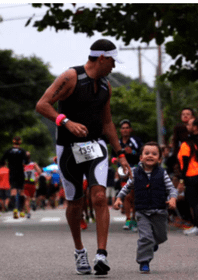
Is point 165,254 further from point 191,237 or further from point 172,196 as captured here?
point 191,237

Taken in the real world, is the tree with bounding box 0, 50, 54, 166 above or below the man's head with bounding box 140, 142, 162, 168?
above

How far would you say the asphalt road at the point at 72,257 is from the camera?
6750 mm

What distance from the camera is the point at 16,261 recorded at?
8102 mm

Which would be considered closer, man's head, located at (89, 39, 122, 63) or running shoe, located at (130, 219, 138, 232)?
man's head, located at (89, 39, 122, 63)

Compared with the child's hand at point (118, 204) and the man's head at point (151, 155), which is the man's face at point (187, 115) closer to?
the man's head at point (151, 155)

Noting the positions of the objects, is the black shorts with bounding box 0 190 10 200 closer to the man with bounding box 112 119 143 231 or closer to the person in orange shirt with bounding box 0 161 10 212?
the person in orange shirt with bounding box 0 161 10 212

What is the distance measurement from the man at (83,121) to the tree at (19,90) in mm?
40028

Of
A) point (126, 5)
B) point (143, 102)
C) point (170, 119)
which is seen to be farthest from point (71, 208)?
point (143, 102)

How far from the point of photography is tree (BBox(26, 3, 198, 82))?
13.9m

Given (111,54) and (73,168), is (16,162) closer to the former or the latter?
(73,168)

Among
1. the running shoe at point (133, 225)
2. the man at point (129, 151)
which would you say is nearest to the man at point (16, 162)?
the man at point (129, 151)

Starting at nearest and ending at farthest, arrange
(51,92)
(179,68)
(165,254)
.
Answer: (51,92) → (165,254) → (179,68)

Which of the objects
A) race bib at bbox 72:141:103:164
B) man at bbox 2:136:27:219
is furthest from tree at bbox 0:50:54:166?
race bib at bbox 72:141:103:164

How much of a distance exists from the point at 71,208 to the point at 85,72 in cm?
118
